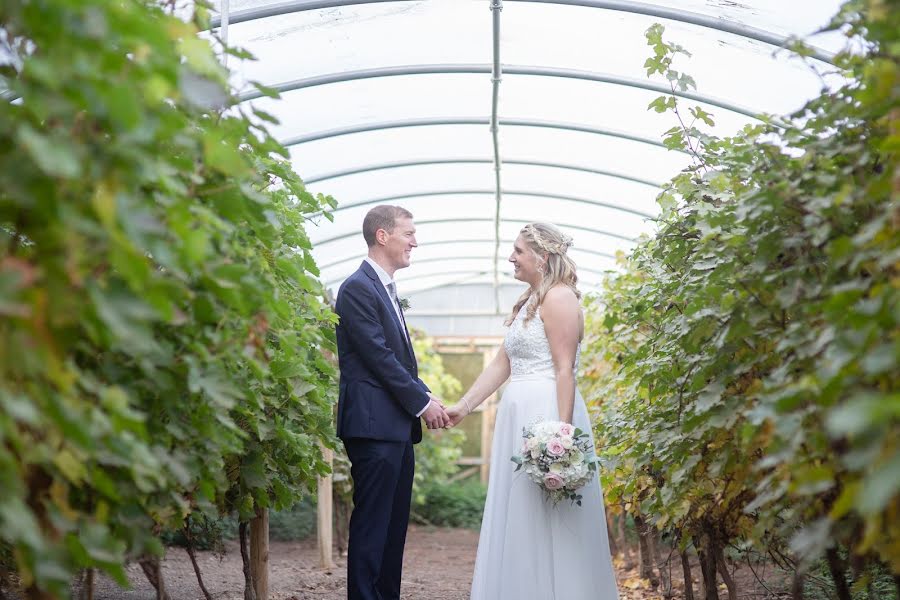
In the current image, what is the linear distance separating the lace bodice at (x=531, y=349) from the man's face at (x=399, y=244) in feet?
2.20

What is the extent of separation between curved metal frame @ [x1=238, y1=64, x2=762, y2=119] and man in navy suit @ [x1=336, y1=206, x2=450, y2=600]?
2396 millimetres

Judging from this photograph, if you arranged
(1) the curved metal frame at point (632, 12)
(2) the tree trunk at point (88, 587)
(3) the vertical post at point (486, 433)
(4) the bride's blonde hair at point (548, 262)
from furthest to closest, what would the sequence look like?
(3) the vertical post at point (486, 433)
(1) the curved metal frame at point (632, 12)
(4) the bride's blonde hair at point (548, 262)
(2) the tree trunk at point (88, 587)

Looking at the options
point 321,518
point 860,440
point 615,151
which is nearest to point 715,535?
point 860,440

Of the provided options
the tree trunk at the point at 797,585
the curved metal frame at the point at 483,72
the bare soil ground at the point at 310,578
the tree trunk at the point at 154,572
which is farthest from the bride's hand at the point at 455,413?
the curved metal frame at the point at 483,72

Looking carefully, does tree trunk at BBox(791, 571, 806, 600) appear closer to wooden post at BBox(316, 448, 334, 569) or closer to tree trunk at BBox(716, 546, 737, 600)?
tree trunk at BBox(716, 546, 737, 600)

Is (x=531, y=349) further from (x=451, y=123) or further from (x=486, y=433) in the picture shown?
(x=486, y=433)

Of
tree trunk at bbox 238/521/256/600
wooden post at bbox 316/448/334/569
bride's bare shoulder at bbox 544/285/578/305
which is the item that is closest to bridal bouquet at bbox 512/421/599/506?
bride's bare shoulder at bbox 544/285/578/305

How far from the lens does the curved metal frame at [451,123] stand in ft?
23.9

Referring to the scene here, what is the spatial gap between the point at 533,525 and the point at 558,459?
410 mm

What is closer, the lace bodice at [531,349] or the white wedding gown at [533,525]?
the white wedding gown at [533,525]

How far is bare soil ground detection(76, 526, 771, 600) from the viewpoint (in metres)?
5.42

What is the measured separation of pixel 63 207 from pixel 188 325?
70 centimetres

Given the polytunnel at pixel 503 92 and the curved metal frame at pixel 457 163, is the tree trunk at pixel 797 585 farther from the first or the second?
the curved metal frame at pixel 457 163

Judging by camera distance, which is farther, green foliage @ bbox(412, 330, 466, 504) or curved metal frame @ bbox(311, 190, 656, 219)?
green foliage @ bbox(412, 330, 466, 504)
